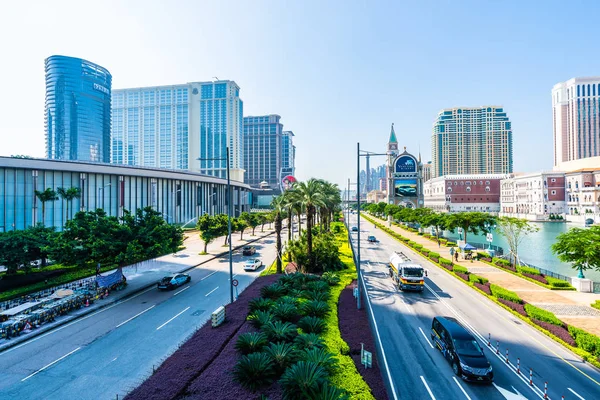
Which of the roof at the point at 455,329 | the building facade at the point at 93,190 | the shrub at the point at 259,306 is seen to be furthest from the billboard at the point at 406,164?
the shrub at the point at 259,306

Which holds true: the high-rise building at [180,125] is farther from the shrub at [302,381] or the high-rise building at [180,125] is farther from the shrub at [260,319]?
the shrub at [302,381]

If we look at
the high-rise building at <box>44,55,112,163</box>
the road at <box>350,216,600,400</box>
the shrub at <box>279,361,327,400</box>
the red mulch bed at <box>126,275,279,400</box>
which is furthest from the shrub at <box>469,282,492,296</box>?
the high-rise building at <box>44,55,112,163</box>

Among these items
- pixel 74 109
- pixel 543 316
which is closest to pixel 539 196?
pixel 543 316

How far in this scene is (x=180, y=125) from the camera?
173125mm

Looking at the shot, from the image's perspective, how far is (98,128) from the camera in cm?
15600

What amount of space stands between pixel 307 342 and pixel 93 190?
60.8 meters

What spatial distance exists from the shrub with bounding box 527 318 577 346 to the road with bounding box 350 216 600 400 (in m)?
0.53

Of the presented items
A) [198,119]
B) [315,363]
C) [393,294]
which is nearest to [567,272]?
[393,294]

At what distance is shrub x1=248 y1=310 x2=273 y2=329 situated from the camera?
54.3ft

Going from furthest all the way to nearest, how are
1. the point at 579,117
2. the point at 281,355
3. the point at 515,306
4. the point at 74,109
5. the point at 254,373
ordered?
the point at 579,117 → the point at 74,109 → the point at 515,306 → the point at 281,355 → the point at 254,373

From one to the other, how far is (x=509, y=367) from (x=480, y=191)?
155 meters

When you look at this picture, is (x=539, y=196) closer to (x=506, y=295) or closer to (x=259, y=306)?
(x=506, y=295)

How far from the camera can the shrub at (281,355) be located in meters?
12.4

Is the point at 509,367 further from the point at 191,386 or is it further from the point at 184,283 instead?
the point at 184,283
